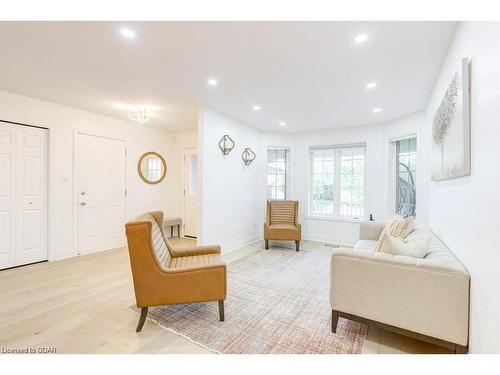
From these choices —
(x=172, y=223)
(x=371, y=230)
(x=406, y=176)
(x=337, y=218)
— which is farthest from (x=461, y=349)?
(x=172, y=223)

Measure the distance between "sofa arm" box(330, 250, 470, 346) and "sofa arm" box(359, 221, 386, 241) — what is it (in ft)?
6.07

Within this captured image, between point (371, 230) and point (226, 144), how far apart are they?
269cm

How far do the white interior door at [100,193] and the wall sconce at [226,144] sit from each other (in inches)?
80.7

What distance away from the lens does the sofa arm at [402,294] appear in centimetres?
143

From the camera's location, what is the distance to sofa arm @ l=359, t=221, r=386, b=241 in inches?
131

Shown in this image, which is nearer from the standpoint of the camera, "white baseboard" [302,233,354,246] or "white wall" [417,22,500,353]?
"white wall" [417,22,500,353]

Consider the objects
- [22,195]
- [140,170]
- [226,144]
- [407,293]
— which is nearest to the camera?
[407,293]

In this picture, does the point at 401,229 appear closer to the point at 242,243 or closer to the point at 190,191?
the point at 242,243

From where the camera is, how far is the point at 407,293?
61.1 inches

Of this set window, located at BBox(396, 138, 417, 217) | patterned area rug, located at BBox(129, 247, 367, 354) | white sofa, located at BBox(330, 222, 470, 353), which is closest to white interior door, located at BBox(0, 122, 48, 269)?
patterned area rug, located at BBox(129, 247, 367, 354)

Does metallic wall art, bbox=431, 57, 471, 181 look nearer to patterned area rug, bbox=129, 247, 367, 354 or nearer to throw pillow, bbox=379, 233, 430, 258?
throw pillow, bbox=379, 233, 430, 258

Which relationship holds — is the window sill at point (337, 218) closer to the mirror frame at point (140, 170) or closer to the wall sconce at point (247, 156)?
the wall sconce at point (247, 156)
